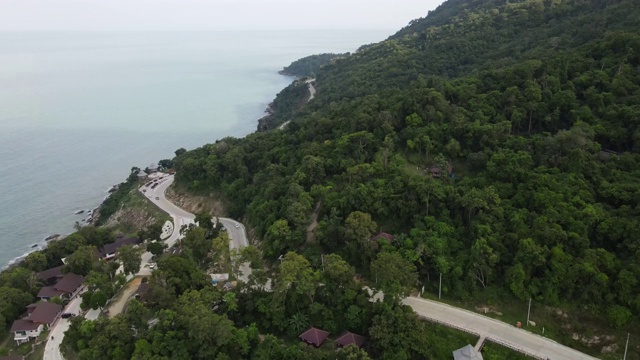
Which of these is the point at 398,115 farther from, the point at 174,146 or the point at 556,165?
the point at 174,146

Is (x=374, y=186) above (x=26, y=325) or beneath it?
above

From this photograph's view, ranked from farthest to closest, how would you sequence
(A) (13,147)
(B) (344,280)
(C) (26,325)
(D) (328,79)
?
(D) (328,79) < (A) (13,147) < (C) (26,325) < (B) (344,280)

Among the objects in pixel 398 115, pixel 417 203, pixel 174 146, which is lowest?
pixel 174 146

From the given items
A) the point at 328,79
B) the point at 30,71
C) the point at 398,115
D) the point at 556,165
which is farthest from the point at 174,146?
the point at 30,71

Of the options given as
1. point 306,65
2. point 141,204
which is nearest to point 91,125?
point 141,204

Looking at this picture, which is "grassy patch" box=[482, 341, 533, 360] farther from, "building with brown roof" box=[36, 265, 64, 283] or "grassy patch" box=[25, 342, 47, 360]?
"building with brown roof" box=[36, 265, 64, 283]

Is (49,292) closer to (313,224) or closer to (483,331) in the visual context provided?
(313,224)

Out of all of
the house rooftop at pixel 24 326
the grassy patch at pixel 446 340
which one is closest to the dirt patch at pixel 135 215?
the house rooftop at pixel 24 326
